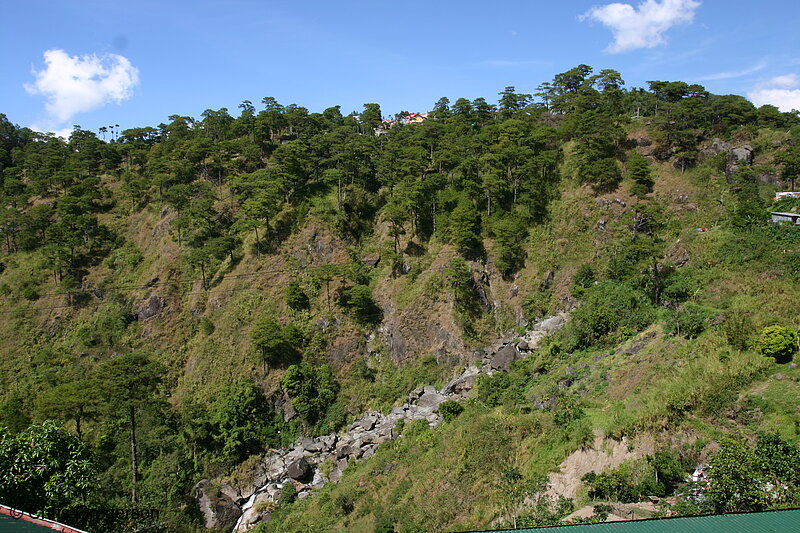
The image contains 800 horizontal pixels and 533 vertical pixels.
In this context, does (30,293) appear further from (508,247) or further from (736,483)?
(736,483)

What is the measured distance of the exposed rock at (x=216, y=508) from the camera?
82.4ft

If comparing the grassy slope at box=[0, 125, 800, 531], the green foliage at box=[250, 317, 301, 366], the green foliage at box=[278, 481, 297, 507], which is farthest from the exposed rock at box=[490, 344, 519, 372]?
the green foliage at box=[250, 317, 301, 366]

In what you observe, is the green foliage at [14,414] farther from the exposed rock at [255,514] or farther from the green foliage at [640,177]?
the green foliage at [640,177]

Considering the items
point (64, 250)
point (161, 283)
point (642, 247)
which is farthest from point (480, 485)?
point (64, 250)

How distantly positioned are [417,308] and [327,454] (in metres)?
12.6

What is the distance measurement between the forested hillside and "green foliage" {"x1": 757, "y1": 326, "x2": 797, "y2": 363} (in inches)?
3.2

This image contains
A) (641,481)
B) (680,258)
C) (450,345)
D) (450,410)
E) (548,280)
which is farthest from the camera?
(548,280)

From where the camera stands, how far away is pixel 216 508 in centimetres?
2559

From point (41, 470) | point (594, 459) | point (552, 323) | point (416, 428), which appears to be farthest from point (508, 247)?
point (41, 470)

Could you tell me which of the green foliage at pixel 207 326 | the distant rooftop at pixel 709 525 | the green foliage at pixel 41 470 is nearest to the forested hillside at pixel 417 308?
the green foliage at pixel 41 470

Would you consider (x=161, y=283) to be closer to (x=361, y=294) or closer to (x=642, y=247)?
(x=361, y=294)

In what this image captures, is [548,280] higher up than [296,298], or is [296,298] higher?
[548,280]

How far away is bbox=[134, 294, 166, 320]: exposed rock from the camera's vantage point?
1543 inches

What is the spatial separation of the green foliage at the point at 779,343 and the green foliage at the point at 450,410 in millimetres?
14947
